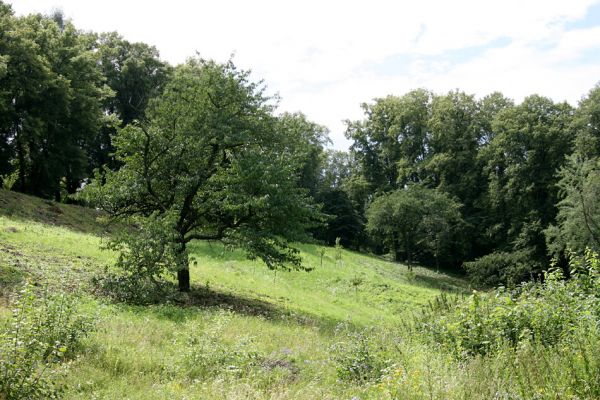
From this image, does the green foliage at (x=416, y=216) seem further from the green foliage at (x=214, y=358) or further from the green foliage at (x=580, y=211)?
the green foliage at (x=214, y=358)

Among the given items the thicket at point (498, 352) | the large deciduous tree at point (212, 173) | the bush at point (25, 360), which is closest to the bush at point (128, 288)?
the large deciduous tree at point (212, 173)

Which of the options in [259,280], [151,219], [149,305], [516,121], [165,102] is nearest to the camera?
[149,305]

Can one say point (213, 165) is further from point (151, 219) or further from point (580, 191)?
point (580, 191)

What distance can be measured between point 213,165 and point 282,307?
19.5 feet

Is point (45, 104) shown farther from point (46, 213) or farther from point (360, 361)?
point (360, 361)

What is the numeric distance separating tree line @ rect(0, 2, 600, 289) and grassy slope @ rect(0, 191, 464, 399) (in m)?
2.26

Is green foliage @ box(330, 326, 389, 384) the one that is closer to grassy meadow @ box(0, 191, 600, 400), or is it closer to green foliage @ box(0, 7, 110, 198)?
grassy meadow @ box(0, 191, 600, 400)

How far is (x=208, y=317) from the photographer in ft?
40.5

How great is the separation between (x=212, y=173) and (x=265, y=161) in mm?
2251

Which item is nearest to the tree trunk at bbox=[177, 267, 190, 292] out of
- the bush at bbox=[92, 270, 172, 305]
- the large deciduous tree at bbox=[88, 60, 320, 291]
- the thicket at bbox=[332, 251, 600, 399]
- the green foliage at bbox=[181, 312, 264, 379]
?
the large deciduous tree at bbox=[88, 60, 320, 291]

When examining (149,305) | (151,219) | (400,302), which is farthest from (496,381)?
(400,302)

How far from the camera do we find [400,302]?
2655 cm

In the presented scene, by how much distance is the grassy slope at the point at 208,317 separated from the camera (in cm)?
699

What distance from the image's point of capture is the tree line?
16.8m
